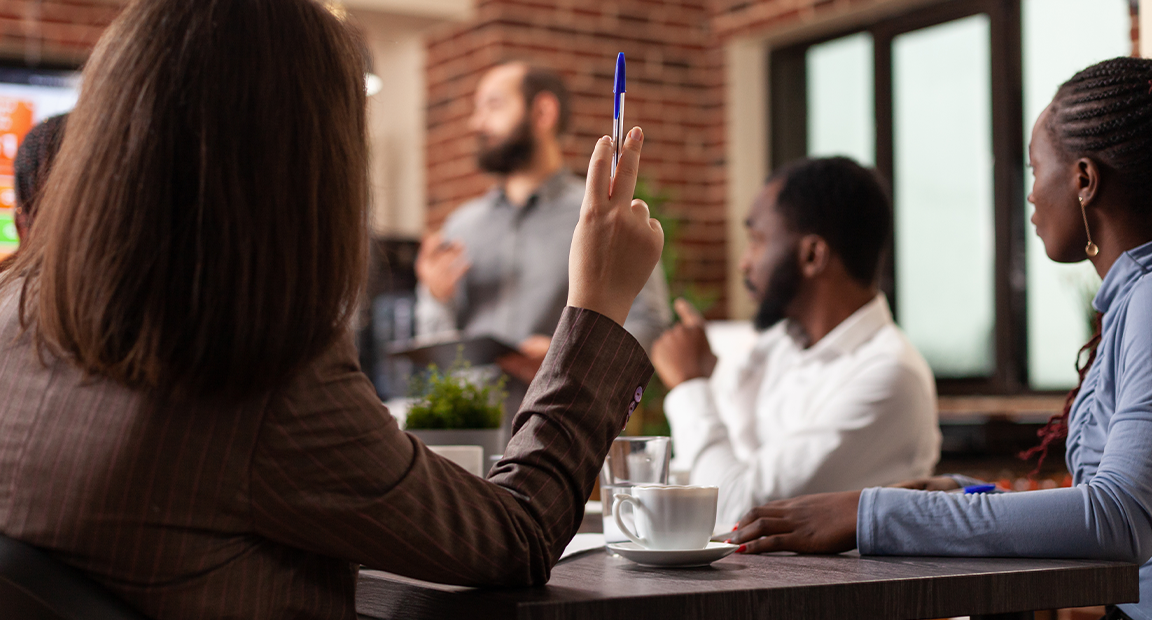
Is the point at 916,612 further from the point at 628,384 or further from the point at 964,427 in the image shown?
the point at 964,427

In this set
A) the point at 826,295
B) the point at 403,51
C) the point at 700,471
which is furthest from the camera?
the point at 403,51

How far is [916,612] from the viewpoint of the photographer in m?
0.96

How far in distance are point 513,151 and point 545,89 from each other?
0.25 meters

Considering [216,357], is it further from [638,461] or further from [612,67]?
[612,67]

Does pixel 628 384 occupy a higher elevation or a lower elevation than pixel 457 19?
lower

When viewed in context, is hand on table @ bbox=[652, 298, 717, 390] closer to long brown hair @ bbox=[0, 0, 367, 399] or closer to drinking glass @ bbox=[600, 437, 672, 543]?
drinking glass @ bbox=[600, 437, 672, 543]

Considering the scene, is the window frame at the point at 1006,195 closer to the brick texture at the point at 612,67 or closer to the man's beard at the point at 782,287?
the brick texture at the point at 612,67

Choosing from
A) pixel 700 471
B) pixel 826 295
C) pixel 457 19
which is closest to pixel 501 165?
pixel 457 19

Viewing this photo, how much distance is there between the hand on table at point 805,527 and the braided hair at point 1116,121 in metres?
0.51

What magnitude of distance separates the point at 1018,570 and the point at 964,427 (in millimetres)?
2896

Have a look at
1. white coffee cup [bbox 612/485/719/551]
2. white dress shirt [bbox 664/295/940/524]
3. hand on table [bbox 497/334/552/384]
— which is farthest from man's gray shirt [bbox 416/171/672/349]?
white coffee cup [bbox 612/485/719/551]

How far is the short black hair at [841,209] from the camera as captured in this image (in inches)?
85.0

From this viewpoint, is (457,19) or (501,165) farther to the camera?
(457,19)

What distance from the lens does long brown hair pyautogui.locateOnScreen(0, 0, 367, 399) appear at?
0.80 meters
